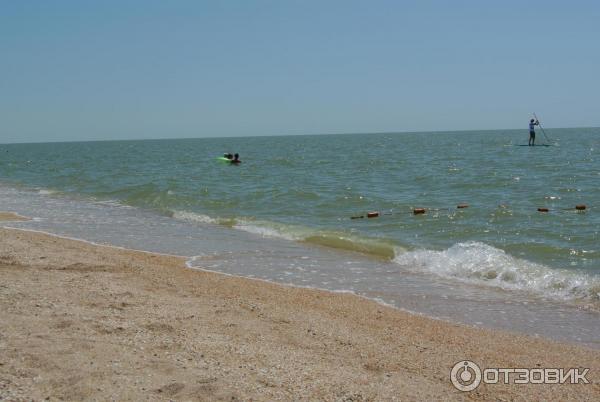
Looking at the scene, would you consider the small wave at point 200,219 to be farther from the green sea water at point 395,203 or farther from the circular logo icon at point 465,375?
the circular logo icon at point 465,375

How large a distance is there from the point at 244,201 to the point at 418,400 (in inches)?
707

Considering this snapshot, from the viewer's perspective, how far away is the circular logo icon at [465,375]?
5207mm

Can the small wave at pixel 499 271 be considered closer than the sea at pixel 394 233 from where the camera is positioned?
No

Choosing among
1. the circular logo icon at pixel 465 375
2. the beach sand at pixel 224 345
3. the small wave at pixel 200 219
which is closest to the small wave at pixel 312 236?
the small wave at pixel 200 219

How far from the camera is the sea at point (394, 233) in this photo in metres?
9.34

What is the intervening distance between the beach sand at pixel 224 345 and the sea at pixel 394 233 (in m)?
1.33

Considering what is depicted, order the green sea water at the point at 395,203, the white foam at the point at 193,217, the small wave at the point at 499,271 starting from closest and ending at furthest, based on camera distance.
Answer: the small wave at the point at 499,271
the green sea water at the point at 395,203
the white foam at the point at 193,217

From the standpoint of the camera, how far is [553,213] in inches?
688

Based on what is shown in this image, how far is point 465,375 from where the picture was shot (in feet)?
18.0

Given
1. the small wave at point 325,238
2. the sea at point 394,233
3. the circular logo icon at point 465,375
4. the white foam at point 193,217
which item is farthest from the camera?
the white foam at point 193,217

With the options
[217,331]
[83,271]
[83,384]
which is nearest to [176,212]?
[83,271]

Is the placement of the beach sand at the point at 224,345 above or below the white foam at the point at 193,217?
above

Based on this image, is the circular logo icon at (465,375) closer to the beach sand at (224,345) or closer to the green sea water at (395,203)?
the beach sand at (224,345)

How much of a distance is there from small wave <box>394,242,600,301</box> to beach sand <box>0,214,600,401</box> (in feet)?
9.34
